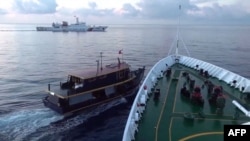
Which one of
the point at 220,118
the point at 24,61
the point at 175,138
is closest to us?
the point at 175,138

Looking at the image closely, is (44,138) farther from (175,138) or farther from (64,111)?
(175,138)

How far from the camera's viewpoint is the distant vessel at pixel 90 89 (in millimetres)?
27125

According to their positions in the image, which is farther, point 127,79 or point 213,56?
point 213,56

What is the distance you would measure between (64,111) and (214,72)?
61.0ft

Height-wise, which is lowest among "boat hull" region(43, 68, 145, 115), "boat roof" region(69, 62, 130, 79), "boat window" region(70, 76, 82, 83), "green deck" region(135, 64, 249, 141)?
"boat hull" region(43, 68, 145, 115)

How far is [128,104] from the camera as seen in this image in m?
32.2

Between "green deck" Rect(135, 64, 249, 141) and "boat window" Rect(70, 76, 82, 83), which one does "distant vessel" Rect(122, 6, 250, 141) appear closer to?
"green deck" Rect(135, 64, 249, 141)

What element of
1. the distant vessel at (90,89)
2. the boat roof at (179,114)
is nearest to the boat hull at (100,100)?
the distant vessel at (90,89)

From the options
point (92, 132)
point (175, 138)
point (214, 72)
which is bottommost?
point (92, 132)

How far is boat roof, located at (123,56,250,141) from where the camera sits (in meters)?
16.3

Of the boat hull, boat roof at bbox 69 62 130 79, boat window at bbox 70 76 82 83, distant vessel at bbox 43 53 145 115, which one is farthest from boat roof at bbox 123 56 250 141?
boat window at bbox 70 76 82 83

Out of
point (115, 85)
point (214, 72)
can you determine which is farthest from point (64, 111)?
point (214, 72)

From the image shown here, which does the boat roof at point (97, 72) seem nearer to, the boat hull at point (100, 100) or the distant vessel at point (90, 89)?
the distant vessel at point (90, 89)

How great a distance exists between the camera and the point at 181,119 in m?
18.6
